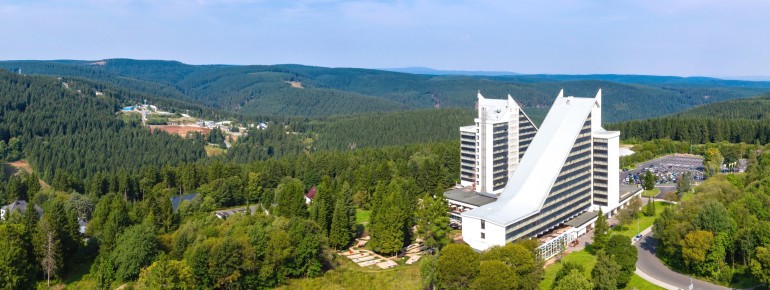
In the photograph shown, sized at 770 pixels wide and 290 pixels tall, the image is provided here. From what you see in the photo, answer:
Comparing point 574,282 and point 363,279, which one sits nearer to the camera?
point 574,282

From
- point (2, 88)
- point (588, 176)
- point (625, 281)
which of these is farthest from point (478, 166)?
point (2, 88)

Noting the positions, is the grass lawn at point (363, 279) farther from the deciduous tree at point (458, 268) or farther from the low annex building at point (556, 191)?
the low annex building at point (556, 191)

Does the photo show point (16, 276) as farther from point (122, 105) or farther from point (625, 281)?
point (122, 105)

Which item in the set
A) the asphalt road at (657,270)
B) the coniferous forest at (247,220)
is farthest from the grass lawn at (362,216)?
the asphalt road at (657,270)

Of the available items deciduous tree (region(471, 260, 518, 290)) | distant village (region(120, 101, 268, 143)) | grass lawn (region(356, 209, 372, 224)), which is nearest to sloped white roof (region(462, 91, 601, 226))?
deciduous tree (region(471, 260, 518, 290))

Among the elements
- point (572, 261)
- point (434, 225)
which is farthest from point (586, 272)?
point (434, 225)

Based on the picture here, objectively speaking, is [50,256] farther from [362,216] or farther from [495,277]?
[495,277]
